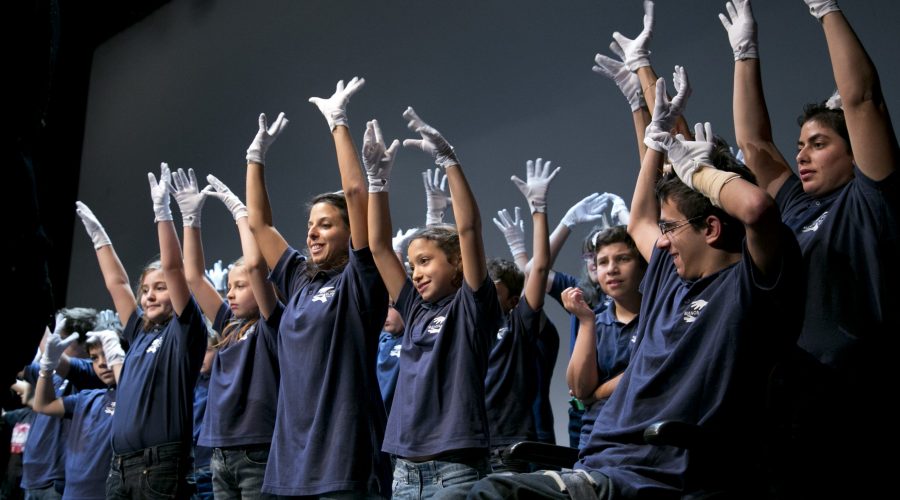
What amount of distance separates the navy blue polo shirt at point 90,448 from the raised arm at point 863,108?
11.0 feet

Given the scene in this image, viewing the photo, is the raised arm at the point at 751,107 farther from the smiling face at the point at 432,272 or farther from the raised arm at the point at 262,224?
the raised arm at the point at 262,224

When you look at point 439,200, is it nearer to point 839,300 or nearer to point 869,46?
point 869,46

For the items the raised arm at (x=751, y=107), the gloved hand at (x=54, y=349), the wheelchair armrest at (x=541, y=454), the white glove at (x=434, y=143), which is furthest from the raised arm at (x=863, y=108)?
the gloved hand at (x=54, y=349)

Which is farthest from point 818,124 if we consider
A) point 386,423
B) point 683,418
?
point 386,423

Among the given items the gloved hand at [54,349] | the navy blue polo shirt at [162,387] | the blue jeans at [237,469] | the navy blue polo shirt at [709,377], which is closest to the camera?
the navy blue polo shirt at [709,377]

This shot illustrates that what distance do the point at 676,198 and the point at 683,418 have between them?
53cm

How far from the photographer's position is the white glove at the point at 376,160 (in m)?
2.87

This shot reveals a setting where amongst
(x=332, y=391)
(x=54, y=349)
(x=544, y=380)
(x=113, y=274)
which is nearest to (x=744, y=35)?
(x=332, y=391)

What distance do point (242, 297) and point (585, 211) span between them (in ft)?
5.20

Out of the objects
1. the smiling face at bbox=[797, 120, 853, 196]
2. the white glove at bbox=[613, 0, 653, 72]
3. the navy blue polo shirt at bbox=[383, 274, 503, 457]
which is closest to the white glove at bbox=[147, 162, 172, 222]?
the navy blue polo shirt at bbox=[383, 274, 503, 457]

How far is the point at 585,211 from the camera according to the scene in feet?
13.3

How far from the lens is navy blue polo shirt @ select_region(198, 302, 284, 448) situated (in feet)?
10.3

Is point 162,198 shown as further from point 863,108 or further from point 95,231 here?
point 863,108

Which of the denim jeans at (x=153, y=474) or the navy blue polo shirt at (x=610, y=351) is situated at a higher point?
the navy blue polo shirt at (x=610, y=351)
